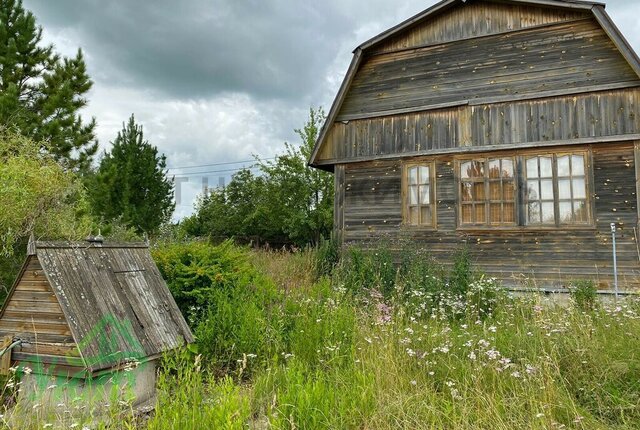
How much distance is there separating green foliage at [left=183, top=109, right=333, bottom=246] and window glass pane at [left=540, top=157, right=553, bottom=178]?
12152mm

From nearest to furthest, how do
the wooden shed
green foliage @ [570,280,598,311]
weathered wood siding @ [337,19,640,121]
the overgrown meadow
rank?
1. the overgrown meadow
2. the wooden shed
3. green foliage @ [570,280,598,311]
4. weathered wood siding @ [337,19,640,121]

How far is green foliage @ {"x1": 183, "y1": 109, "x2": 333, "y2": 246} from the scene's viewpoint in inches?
843

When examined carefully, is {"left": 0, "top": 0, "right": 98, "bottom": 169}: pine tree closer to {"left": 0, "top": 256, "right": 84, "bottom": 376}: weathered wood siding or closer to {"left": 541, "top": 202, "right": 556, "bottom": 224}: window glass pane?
{"left": 0, "top": 256, "right": 84, "bottom": 376}: weathered wood siding

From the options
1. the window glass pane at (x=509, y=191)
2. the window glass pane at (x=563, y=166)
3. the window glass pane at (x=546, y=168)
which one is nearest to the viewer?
the window glass pane at (x=563, y=166)

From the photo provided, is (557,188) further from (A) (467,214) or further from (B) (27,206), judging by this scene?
(B) (27,206)

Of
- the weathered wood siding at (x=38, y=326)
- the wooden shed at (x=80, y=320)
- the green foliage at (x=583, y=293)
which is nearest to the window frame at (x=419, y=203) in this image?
the green foliage at (x=583, y=293)

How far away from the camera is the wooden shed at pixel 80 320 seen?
355 centimetres

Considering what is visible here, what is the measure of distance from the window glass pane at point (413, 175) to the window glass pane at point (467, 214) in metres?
1.29

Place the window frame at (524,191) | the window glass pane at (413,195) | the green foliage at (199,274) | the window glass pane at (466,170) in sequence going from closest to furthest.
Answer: the green foliage at (199,274), the window frame at (524,191), the window glass pane at (466,170), the window glass pane at (413,195)

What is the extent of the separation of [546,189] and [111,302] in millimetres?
8529

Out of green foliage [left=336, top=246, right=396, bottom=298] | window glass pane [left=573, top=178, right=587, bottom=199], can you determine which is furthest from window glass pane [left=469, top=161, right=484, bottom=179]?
green foliage [left=336, top=246, right=396, bottom=298]

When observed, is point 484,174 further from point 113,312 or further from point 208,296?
point 113,312

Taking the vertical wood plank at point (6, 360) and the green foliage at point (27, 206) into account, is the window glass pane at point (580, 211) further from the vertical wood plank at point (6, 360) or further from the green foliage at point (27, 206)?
the vertical wood plank at point (6, 360)

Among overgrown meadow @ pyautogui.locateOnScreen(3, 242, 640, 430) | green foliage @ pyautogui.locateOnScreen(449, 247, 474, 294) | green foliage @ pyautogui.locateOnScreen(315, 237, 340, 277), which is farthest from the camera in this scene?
green foliage @ pyautogui.locateOnScreen(315, 237, 340, 277)
